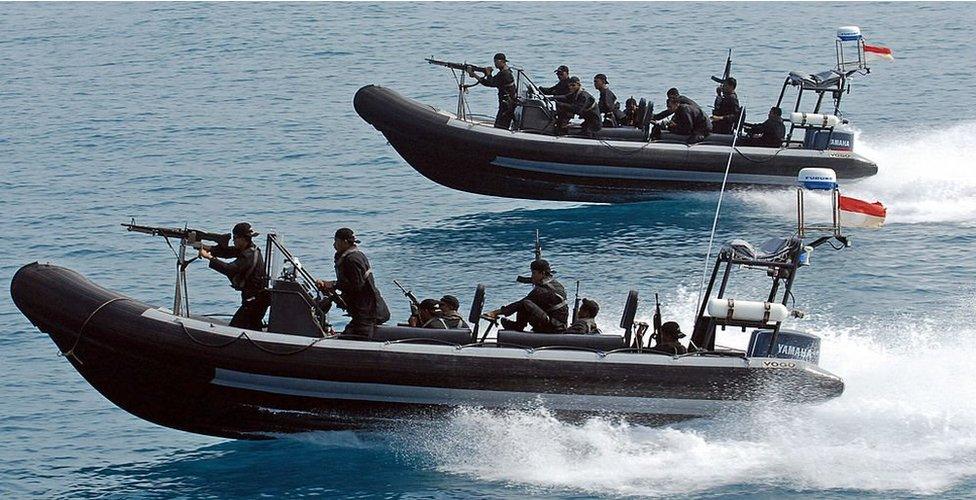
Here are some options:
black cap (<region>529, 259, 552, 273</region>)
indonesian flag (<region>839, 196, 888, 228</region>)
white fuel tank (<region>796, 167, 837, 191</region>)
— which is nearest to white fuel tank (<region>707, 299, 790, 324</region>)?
indonesian flag (<region>839, 196, 888, 228</region>)

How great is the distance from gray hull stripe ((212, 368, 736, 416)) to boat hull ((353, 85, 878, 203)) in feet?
25.7

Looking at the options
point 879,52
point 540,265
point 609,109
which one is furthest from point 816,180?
point 879,52

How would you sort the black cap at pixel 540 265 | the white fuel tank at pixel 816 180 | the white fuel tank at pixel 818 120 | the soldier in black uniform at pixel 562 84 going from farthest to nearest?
the soldier in black uniform at pixel 562 84 < the white fuel tank at pixel 818 120 < the black cap at pixel 540 265 < the white fuel tank at pixel 816 180

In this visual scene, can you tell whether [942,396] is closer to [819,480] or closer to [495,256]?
[819,480]

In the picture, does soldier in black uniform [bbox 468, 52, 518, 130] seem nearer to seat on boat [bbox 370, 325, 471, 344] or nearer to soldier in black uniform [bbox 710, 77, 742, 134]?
soldier in black uniform [bbox 710, 77, 742, 134]

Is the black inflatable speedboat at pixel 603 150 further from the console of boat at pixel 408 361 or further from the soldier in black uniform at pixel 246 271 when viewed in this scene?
the soldier in black uniform at pixel 246 271

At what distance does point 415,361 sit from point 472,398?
548mm

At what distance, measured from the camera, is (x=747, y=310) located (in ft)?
42.5

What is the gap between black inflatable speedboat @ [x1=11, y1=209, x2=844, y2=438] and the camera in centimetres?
1309

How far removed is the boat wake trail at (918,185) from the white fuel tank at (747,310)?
27.3 feet

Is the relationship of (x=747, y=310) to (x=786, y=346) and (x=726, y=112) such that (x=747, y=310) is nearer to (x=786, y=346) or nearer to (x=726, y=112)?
(x=786, y=346)

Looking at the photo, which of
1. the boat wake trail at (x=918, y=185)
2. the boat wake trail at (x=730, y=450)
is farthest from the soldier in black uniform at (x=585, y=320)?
the boat wake trail at (x=918, y=185)

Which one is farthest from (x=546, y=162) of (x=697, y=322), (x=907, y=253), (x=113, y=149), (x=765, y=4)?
(x=765, y=4)

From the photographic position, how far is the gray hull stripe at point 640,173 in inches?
819
